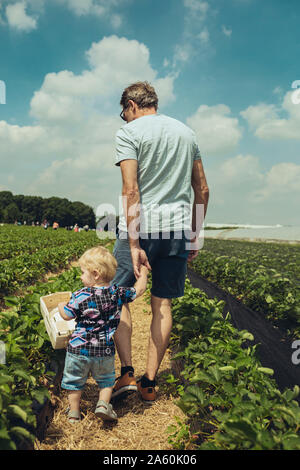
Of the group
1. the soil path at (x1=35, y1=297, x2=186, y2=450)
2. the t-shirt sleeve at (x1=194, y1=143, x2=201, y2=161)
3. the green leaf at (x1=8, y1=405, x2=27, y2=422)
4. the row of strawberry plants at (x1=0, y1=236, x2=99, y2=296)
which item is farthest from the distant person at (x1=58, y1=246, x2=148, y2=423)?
the row of strawberry plants at (x1=0, y1=236, x2=99, y2=296)

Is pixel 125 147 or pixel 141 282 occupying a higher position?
pixel 125 147

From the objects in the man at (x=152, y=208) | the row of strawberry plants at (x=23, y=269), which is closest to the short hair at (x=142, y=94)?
the man at (x=152, y=208)

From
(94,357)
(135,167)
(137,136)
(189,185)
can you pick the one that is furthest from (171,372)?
(137,136)

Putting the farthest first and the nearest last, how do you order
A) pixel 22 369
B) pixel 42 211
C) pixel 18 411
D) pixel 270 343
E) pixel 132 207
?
pixel 42 211
pixel 270 343
pixel 132 207
pixel 22 369
pixel 18 411

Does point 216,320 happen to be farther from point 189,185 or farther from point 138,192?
point 138,192

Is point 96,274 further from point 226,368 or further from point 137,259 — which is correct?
point 226,368

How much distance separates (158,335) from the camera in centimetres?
250

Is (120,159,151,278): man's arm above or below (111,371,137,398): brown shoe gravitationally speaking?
above

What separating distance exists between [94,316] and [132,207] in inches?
31.9

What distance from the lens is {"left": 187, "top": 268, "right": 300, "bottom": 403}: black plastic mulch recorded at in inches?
123

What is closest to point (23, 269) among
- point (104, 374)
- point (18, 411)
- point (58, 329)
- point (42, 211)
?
point (58, 329)

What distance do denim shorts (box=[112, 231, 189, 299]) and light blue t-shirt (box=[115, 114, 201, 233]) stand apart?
11 centimetres

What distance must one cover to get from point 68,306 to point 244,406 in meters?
1.27

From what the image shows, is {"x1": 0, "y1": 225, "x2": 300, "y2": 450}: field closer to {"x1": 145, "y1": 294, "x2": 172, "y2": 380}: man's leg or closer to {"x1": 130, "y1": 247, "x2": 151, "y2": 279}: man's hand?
{"x1": 145, "y1": 294, "x2": 172, "y2": 380}: man's leg
